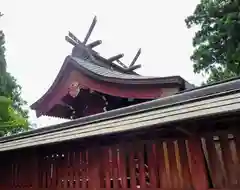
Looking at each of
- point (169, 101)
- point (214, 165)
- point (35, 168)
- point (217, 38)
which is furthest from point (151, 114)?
point (217, 38)

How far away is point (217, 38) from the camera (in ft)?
45.1

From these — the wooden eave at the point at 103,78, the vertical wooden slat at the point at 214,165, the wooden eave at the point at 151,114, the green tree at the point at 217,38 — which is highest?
the green tree at the point at 217,38

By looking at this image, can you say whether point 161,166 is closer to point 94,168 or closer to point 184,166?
point 184,166

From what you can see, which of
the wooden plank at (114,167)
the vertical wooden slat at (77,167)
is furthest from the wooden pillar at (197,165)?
the vertical wooden slat at (77,167)

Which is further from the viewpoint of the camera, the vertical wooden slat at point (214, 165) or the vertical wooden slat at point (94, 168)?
the vertical wooden slat at point (94, 168)

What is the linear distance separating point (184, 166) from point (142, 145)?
0.61 m

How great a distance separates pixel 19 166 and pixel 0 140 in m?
0.74

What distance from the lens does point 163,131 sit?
11.4ft

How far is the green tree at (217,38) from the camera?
12.9 meters

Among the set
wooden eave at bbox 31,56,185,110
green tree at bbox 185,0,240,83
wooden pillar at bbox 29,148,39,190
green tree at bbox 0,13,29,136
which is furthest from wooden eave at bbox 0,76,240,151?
green tree at bbox 185,0,240,83

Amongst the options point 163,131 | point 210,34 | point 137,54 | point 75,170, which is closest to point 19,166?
point 75,170

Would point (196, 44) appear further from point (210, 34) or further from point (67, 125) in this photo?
point (67, 125)

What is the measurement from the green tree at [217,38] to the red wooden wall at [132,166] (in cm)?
1027

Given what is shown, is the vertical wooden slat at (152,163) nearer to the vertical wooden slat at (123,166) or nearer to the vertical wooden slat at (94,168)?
the vertical wooden slat at (123,166)
